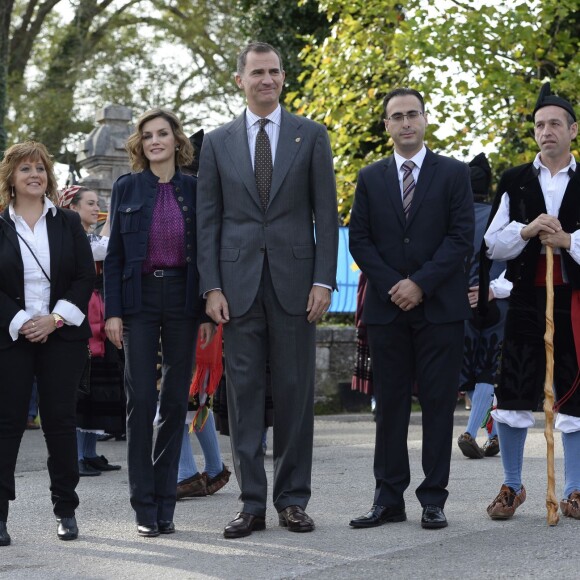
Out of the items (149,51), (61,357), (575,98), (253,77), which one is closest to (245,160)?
(253,77)

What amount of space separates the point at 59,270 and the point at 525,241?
2251mm

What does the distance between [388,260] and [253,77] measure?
1099 mm

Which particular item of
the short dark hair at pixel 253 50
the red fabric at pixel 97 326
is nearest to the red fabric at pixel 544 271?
the short dark hair at pixel 253 50

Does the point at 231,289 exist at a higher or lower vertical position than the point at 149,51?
lower

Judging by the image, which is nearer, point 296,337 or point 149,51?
point 296,337

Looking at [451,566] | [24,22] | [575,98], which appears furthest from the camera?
[24,22]

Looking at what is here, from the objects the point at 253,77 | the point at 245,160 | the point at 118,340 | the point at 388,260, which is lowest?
the point at 118,340

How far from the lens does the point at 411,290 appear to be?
5.87 metres

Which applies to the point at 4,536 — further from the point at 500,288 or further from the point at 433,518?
the point at 500,288

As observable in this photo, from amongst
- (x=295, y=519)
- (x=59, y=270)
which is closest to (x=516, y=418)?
(x=295, y=519)

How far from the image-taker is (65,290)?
5.86 m

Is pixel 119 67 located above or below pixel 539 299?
above

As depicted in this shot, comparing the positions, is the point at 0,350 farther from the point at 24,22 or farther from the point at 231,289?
the point at 24,22

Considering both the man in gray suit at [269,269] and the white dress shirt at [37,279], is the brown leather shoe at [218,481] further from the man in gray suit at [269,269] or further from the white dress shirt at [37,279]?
the white dress shirt at [37,279]
